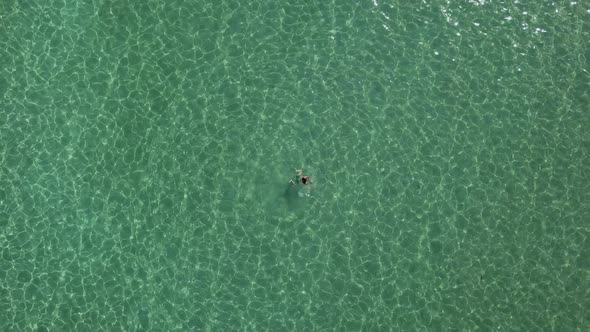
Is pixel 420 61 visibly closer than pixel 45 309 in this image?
No

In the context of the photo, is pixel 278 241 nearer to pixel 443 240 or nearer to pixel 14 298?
pixel 443 240

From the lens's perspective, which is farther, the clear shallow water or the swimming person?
the swimming person

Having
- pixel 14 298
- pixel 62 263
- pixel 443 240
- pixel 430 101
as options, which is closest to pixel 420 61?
pixel 430 101

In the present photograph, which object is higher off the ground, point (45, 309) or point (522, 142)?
point (522, 142)

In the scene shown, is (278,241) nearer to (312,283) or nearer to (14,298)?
(312,283)

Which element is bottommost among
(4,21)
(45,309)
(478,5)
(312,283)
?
(45,309)

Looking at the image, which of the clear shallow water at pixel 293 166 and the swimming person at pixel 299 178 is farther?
the swimming person at pixel 299 178
